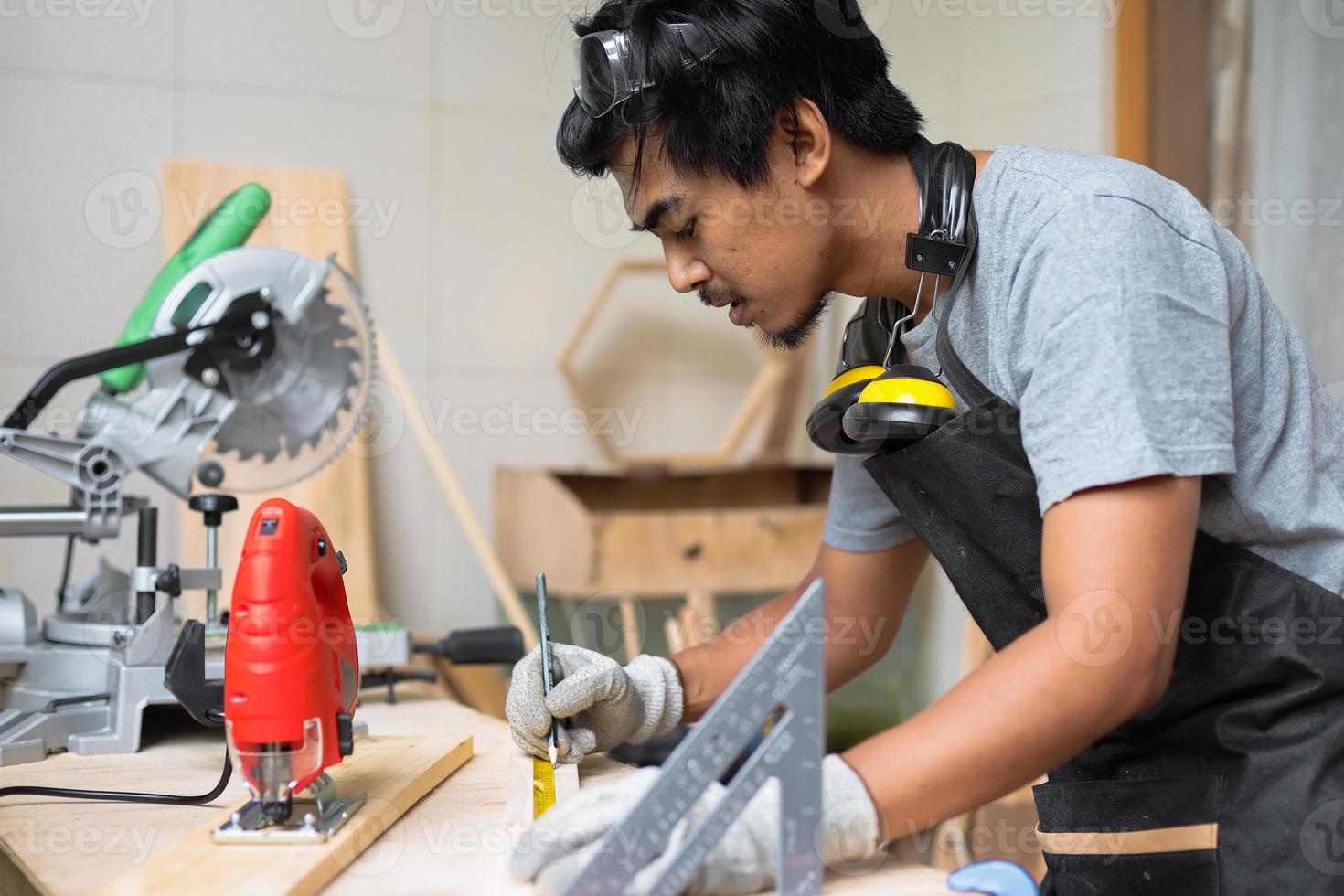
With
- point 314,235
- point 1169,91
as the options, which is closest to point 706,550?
point 314,235

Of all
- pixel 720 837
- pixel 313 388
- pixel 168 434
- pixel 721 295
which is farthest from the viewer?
pixel 313 388

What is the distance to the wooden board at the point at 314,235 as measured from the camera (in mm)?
2697

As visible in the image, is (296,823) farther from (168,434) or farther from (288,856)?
(168,434)

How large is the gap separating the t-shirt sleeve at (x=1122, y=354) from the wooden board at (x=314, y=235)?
6.47 feet

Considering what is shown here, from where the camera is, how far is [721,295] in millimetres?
1292

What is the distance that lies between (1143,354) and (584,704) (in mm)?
653

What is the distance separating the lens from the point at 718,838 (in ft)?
2.49

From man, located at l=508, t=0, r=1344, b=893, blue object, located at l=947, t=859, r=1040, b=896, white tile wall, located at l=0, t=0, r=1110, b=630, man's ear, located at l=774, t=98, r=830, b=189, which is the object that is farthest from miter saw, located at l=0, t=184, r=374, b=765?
white tile wall, located at l=0, t=0, r=1110, b=630

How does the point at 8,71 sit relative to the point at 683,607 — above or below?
above

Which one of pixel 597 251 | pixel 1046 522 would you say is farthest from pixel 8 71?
pixel 1046 522

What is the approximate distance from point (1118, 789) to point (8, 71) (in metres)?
2.76

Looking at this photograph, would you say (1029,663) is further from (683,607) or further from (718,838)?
(683,607)

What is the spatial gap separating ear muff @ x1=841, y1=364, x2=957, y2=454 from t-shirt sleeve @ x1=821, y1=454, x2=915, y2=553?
33cm

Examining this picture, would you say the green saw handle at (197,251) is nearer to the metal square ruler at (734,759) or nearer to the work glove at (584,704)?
the work glove at (584,704)
